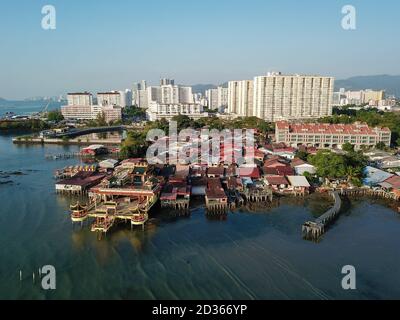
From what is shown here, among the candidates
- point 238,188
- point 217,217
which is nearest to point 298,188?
point 238,188

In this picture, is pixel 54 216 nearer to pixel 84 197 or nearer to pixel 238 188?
pixel 84 197

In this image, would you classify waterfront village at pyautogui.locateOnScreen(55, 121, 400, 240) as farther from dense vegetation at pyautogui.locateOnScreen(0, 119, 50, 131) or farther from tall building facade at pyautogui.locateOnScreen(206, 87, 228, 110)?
tall building facade at pyautogui.locateOnScreen(206, 87, 228, 110)

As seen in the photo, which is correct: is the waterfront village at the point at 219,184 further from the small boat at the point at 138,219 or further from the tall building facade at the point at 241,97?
the tall building facade at the point at 241,97

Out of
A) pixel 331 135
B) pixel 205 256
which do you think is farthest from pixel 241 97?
pixel 205 256

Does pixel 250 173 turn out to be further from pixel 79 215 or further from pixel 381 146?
pixel 381 146

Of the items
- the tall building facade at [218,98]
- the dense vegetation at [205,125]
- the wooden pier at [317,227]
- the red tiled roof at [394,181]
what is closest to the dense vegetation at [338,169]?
the red tiled roof at [394,181]

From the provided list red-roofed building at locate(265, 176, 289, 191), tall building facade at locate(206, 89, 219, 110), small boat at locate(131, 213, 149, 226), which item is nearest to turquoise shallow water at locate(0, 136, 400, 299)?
small boat at locate(131, 213, 149, 226)
